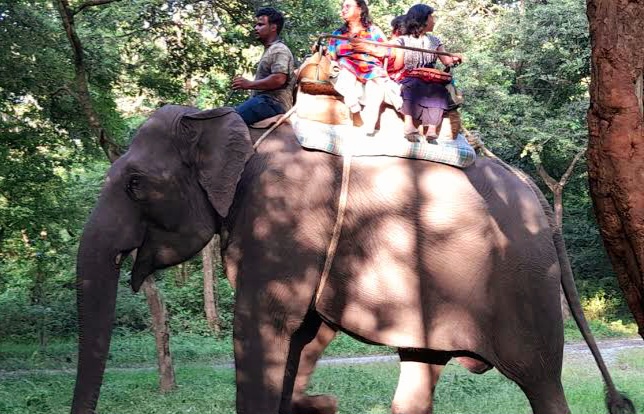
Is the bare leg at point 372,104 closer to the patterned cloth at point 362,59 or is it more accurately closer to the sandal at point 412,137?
the patterned cloth at point 362,59

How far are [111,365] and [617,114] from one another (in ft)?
43.8

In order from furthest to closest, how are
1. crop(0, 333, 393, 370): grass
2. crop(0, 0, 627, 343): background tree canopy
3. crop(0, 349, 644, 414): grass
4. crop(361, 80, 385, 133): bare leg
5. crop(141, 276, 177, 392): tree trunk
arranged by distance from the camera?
crop(0, 333, 393, 370): grass
crop(0, 0, 627, 343): background tree canopy
crop(141, 276, 177, 392): tree trunk
crop(0, 349, 644, 414): grass
crop(361, 80, 385, 133): bare leg

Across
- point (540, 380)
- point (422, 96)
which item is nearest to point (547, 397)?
point (540, 380)

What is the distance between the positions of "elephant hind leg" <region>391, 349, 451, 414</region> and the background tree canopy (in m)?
5.53

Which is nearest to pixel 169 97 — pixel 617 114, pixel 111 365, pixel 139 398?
pixel 139 398

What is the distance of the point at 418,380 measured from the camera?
4.97 metres

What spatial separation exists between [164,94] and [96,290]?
7778 millimetres

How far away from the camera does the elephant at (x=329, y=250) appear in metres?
4.32

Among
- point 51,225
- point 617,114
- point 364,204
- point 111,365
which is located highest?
point 617,114

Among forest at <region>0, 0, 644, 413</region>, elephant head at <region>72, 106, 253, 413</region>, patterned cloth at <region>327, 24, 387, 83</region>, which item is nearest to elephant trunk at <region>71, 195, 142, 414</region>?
elephant head at <region>72, 106, 253, 413</region>

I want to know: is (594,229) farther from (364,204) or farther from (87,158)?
(364,204)

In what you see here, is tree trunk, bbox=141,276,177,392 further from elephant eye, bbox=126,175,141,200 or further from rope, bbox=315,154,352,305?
rope, bbox=315,154,352,305

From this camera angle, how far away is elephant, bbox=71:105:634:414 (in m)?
4.32

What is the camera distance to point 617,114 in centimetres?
273
